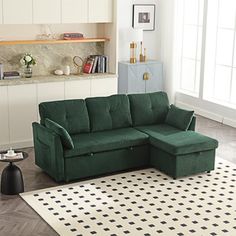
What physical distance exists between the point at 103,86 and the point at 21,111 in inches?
57.1

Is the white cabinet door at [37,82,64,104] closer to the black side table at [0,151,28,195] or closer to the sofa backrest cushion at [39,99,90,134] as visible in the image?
the sofa backrest cushion at [39,99,90,134]

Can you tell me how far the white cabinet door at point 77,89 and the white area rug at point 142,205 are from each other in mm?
1912

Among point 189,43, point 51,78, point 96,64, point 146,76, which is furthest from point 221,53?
point 51,78

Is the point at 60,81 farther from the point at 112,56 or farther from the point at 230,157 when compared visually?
the point at 230,157

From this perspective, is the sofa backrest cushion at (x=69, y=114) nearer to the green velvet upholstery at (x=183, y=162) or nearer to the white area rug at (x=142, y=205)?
the white area rug at (x=142, y=205)

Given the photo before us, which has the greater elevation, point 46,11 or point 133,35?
point 46,11

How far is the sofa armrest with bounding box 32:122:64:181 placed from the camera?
257 inches

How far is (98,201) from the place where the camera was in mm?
6199

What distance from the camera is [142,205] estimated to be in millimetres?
6105

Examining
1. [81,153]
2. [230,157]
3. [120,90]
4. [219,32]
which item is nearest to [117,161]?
[81,153]

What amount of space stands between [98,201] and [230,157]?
2465 millimetres

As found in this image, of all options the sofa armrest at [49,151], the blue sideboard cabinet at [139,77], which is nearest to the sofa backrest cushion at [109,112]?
the sofa armrest at [49,151]

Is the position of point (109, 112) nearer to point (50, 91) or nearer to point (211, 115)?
point (50, 91)

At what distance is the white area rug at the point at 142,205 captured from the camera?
5.54 metres
